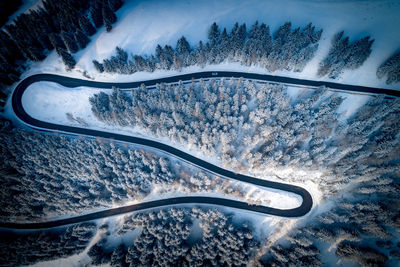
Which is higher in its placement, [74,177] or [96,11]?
[96,11]

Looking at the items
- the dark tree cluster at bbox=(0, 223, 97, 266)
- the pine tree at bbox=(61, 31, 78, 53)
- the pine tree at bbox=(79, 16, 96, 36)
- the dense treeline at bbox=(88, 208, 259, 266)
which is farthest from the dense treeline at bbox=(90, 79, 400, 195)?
the dark tree cluster at bbox=(0, 223, 97, 266)

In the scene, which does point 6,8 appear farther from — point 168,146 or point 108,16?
point 168,146

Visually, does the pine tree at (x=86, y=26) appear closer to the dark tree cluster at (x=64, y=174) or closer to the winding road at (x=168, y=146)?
the winding road at (x=168, y=146)

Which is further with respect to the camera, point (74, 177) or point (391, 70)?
point (74, 177)

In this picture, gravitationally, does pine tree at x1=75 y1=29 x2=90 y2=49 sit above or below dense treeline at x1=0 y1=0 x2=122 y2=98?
below

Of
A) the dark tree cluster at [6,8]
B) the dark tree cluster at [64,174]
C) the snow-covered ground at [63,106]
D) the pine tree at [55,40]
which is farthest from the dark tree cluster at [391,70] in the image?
the dark tree cluster at [6,8]

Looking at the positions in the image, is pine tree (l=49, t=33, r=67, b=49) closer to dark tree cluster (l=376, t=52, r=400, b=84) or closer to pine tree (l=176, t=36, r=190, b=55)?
pine tree (l=176, t=36, r=190, b=55)

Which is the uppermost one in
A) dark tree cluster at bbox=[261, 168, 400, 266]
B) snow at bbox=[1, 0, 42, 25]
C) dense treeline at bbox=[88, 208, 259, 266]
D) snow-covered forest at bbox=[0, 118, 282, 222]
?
snow at bbox=[1, 0, 42, 25]

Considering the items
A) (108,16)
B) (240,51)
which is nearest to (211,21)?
(240,51)
